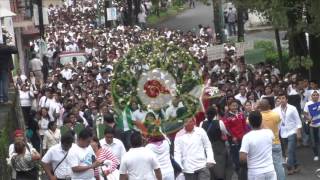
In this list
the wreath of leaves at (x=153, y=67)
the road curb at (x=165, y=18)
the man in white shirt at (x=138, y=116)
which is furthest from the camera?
the road curb at (x=165, y=18)

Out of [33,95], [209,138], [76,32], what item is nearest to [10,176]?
[209,138]

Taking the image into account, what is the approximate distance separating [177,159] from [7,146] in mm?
2828

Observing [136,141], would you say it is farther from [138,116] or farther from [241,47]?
[241,47]

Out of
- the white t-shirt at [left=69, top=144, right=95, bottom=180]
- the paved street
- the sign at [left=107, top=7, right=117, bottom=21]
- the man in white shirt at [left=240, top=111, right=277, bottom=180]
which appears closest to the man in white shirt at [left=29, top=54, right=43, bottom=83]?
the paved street

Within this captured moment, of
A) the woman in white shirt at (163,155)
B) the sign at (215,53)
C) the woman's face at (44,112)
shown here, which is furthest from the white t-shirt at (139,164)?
the sign at (215,53)

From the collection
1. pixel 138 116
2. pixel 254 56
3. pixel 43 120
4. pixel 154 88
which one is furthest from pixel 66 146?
pixel 254 56

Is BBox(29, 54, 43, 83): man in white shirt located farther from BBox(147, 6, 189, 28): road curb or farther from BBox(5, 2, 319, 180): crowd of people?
BBox(147, 6, 189, 28): road curb

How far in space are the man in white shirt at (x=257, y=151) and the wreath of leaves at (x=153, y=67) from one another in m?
4.11

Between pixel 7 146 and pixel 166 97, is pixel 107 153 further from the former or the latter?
pixel 166 97

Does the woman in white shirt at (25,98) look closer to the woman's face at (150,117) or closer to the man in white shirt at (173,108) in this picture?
the man in white shirt at (173,108)

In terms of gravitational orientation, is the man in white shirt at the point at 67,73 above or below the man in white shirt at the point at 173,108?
below

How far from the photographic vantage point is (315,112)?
1845cm

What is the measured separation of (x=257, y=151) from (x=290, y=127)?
15.8 feet

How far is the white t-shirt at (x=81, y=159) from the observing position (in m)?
13.2
